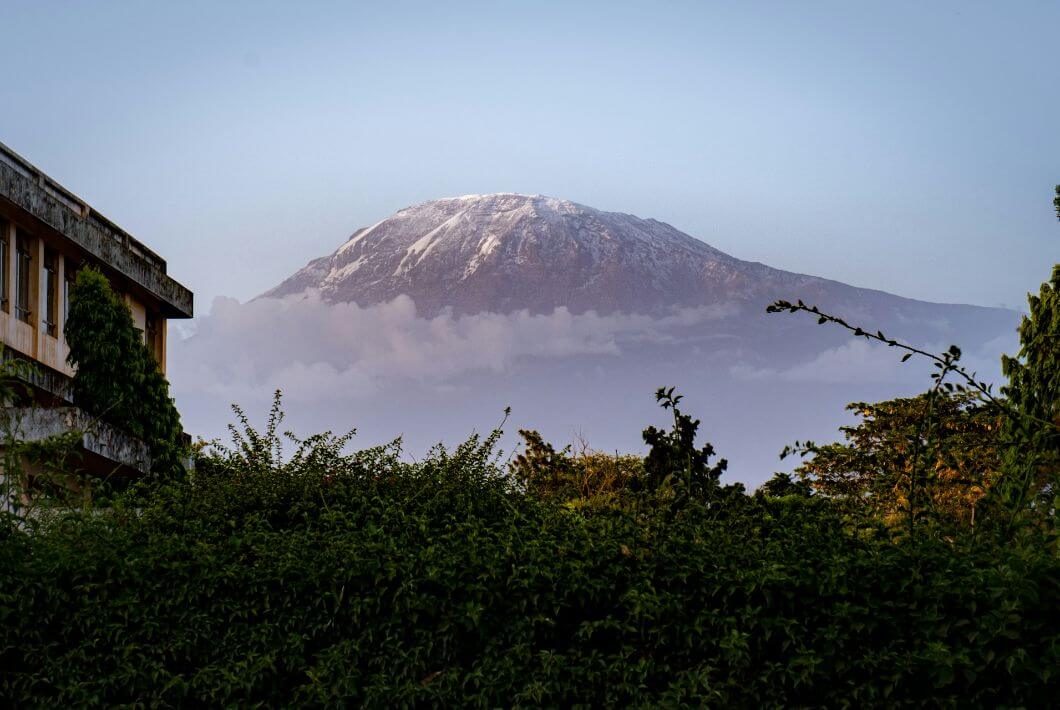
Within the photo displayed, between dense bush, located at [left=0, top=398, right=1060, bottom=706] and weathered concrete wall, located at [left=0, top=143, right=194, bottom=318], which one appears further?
weathered concrete wall, located at [left=0, top=143, right=194, bottom=318]

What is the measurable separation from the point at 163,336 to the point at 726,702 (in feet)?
72.9

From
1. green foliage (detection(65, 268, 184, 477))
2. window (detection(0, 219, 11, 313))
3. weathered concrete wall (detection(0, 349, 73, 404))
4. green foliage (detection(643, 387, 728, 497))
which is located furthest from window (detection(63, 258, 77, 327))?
green foliage (detection(643, 387, 728, 497))

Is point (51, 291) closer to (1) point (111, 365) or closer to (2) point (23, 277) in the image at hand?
(2) point (23, 277)

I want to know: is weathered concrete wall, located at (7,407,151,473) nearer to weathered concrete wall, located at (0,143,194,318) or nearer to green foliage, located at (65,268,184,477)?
green foliage, located at (65,268,184,477)

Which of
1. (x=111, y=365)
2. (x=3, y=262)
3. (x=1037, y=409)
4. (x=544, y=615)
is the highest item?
(x=3, y=262)

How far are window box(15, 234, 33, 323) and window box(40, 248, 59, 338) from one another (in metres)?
0.62

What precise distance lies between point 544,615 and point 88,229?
1764 centimetres

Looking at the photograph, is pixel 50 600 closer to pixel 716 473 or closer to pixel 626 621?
pixel 626 621

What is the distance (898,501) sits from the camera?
9883 millimetres

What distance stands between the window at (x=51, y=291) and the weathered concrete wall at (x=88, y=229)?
63cm

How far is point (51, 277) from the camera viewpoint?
22266mm

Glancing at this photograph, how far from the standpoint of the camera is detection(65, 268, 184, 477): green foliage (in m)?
20.5

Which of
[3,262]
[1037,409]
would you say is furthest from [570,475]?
[3,262]

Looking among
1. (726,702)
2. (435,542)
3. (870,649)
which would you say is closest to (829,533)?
(870,649)
